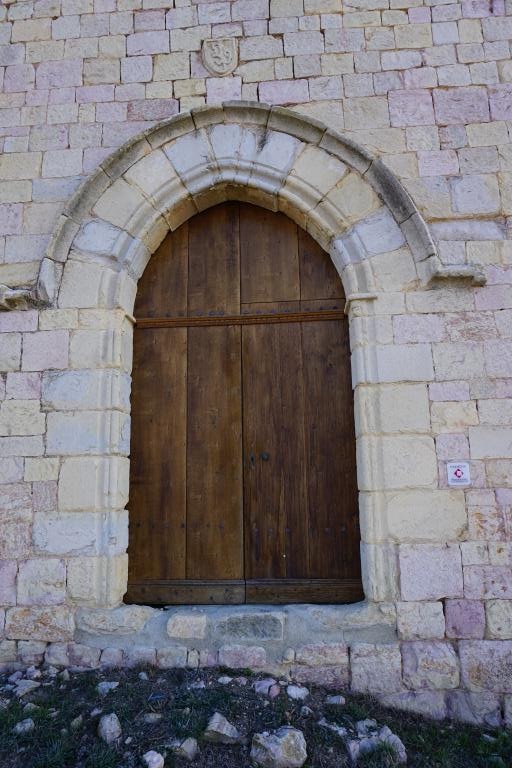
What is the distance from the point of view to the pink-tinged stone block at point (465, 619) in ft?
9.05

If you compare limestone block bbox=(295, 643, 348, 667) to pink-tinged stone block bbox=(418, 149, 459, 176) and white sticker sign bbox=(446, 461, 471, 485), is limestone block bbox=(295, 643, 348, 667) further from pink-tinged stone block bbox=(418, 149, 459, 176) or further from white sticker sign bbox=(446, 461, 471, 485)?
pink-tinged stone block bbox=(418, 149, 459, 176)

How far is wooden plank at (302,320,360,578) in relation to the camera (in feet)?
10.3

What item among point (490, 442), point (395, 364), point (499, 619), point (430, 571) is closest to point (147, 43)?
point (395, 364)

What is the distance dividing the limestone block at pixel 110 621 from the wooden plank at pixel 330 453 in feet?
3.54

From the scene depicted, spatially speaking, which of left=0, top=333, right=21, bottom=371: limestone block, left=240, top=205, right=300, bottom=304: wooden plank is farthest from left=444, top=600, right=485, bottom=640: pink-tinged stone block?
left=0, top=333, right=21, bottom=371: limestone block

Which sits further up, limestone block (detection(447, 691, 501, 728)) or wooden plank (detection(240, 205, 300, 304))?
wooden plank (detection(240, 205, 300, 304))

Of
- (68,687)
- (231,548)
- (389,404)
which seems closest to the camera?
(68,687)

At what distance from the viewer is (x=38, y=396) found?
123 inches

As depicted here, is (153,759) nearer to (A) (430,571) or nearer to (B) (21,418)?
(A) (430,571)

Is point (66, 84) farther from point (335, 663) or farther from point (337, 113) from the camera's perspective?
point (335, 663)

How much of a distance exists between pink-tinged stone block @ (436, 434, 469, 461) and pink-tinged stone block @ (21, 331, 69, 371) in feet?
7.53

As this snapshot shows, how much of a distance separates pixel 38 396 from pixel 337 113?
8.72 ft

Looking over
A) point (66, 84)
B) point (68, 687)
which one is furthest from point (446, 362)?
point (66, 84)

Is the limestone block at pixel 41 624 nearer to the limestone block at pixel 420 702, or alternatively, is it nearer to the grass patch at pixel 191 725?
the grass patch at pixel 191 725
